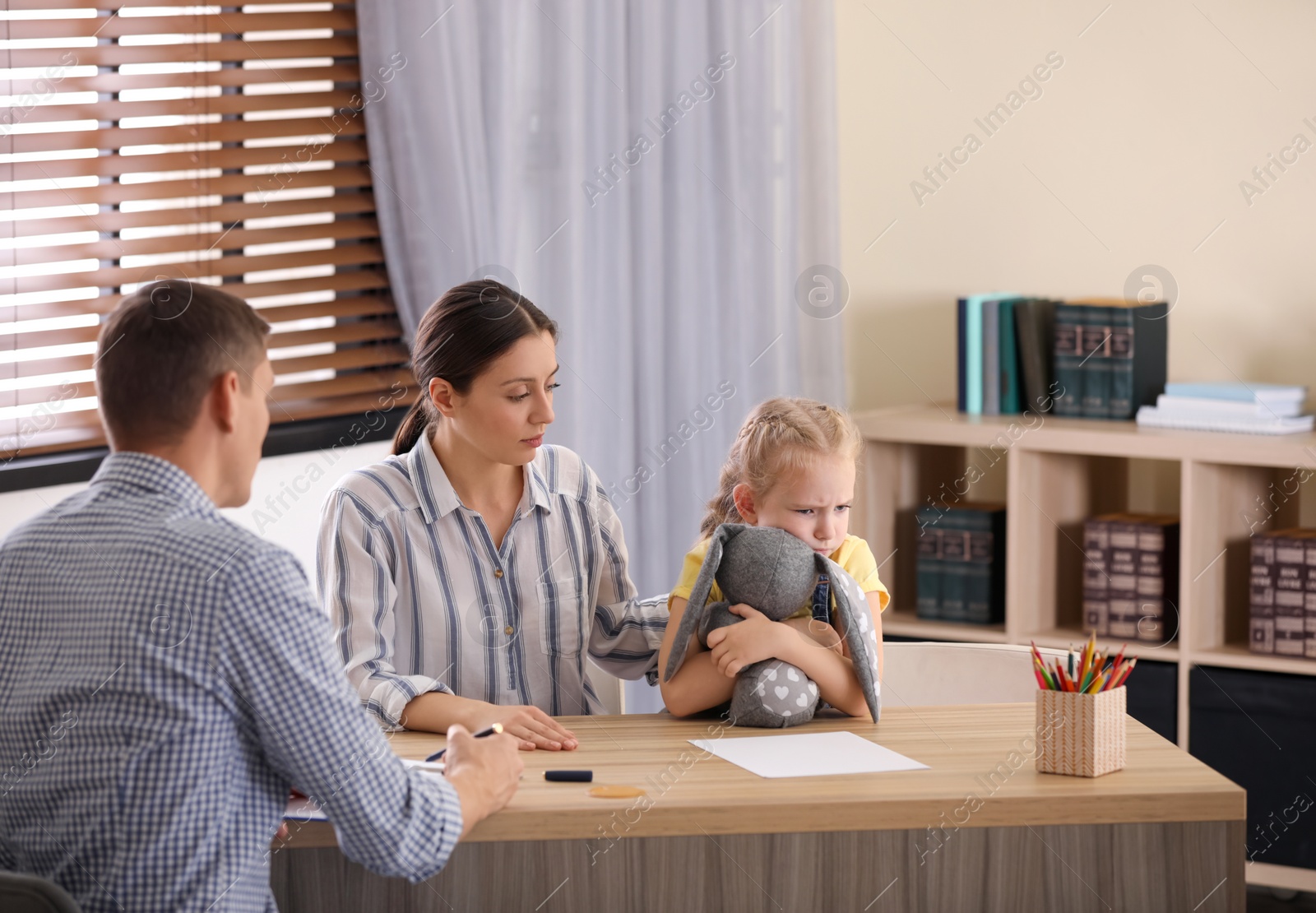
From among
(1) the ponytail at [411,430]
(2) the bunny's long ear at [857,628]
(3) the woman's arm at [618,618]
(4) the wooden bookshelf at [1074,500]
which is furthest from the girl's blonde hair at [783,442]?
(4) the wooden bookshelf at [1074,500]

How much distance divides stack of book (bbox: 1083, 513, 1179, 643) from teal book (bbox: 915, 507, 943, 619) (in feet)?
1.11

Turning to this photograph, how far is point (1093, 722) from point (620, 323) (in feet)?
5.78

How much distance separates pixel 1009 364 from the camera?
339 cm

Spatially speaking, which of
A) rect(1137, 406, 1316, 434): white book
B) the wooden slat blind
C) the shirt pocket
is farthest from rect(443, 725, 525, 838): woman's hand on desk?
rect(1137, 406, 1316, 434): white book

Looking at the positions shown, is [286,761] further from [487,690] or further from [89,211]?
[89,211]

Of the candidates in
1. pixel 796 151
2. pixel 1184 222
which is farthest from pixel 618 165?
pixel 1184 222

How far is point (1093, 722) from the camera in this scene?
1523 mm

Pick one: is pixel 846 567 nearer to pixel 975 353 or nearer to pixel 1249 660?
pixel 1249 660

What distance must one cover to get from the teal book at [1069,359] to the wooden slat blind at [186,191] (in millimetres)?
1501

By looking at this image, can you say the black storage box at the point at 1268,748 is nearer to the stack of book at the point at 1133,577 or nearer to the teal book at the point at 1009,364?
the stack of book at the point at 1133,577

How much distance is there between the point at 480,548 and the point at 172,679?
33.4 inches

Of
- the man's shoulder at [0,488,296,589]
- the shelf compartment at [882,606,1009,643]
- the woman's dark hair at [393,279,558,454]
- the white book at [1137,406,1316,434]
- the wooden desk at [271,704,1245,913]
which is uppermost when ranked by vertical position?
the woman's dark hair at [393,279,558,454]

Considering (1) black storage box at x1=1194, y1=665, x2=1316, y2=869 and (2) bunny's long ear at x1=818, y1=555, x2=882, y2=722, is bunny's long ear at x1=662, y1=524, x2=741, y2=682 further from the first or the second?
(1) black storage box at x1=1194, y1=665, x2=1316, y2=869

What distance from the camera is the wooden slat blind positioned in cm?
235
